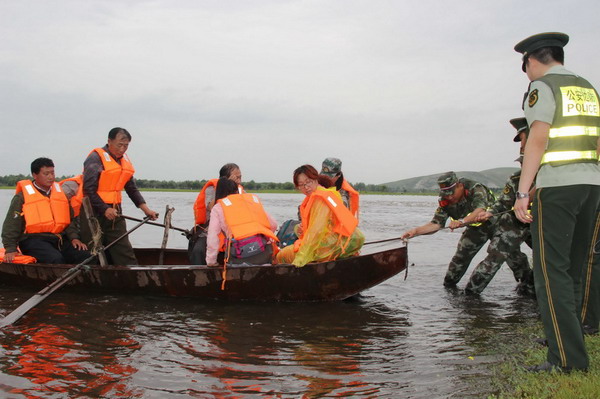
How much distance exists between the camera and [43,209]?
777 cm

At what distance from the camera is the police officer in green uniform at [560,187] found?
3512mm

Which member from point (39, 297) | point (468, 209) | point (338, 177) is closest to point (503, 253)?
point (468, 209)

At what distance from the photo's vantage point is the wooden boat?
6679 millimetres

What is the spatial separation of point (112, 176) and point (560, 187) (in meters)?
6.38

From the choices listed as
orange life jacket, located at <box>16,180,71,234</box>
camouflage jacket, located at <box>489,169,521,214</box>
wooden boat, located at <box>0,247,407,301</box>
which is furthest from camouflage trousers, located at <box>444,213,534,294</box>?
orange life jacket, located at <box>16,180,71,234</box>

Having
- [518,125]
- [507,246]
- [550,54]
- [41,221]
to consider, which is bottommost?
[507,246]

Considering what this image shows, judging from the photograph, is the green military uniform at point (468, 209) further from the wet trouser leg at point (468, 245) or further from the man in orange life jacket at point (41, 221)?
the man in orange life jacket at point (41, 221)

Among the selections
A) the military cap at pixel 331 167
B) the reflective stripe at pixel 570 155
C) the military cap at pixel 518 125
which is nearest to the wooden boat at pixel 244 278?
the military cap at pixel 331 167

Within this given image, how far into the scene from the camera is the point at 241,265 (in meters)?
6.89

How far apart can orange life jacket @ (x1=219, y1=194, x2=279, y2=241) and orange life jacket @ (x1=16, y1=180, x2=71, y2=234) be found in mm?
2807

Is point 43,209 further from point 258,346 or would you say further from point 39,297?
point 258,346

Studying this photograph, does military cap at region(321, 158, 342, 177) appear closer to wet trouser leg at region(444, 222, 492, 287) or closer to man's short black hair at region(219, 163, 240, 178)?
man's short black hair at region(219, 163, 240, 178)

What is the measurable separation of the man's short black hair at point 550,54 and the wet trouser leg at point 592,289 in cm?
152

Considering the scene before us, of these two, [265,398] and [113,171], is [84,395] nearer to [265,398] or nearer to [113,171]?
[265,398]
